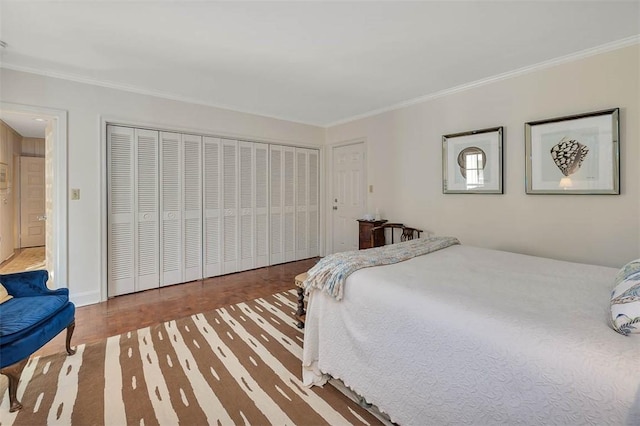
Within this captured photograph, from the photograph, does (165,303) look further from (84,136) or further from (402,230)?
(402,230)

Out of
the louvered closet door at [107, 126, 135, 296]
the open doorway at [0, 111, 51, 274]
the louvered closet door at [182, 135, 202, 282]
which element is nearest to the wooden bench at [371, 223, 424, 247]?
the louvered closet door at [182, 135, 202, 282]

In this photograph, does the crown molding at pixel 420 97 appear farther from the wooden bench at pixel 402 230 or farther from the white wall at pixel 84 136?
the wooden bench at pixel 402 230

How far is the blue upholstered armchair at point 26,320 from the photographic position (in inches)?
63.1

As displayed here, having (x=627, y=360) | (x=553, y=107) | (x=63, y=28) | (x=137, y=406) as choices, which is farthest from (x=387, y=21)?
(x=137, y=406)

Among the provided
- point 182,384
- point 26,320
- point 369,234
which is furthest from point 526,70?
point 26,320

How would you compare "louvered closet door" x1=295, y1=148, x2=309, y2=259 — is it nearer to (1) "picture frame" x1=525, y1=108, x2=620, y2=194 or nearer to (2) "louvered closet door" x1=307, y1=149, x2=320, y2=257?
(2) "louvered closet door" x1=307, y1=149, x2=320, y2=257

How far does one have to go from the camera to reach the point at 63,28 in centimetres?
220

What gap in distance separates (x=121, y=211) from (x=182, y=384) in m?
2.42

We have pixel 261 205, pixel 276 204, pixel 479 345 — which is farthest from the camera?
pixel 276 204

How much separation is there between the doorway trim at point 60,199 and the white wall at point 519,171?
381 centimetres

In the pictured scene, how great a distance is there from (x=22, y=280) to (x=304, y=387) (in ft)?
7.19

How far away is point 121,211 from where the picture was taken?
3.41 metres

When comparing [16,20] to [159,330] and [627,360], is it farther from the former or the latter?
[627,360]

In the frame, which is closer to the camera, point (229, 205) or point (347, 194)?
point (229, 205)
